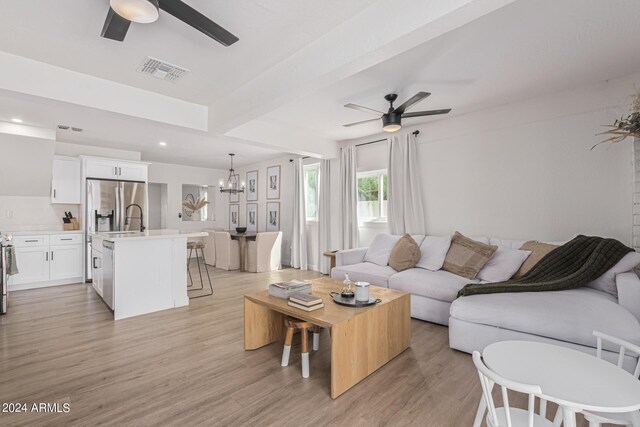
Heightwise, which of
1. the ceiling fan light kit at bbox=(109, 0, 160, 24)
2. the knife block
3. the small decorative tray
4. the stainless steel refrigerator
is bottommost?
the small decorative tray

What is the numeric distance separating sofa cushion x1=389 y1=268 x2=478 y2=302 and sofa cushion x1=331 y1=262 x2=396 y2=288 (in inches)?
4.7

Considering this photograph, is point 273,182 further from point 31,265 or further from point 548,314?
point 548,314

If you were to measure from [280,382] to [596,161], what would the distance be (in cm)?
389

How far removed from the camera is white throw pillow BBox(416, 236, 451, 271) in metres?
3.75

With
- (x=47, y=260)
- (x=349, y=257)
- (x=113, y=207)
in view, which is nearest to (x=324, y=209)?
(x=349, y=257)

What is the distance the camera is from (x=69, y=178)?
211 inches

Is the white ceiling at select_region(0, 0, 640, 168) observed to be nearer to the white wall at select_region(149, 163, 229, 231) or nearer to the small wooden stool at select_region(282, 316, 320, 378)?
the small wooden stool at select_region(282, 316, 320, 378)

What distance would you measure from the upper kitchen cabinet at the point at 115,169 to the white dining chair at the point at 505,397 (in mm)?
6479

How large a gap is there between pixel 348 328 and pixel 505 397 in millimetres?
1107

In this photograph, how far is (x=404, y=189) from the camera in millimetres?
4715

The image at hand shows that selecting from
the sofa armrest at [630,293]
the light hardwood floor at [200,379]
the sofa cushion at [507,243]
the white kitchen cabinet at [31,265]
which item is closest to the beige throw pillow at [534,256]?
the sofa cushion at [507,243]

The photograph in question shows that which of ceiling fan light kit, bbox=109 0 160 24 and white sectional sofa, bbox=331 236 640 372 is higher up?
ceiling fan light kit, bbox=109 0 160 24

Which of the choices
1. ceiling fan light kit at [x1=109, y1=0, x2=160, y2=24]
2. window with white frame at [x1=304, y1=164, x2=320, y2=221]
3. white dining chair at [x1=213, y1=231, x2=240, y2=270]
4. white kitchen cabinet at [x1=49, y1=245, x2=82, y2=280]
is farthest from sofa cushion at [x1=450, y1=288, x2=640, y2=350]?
white kitchen cabinet at [x1=49, y1=245, x2=82, y2=280]

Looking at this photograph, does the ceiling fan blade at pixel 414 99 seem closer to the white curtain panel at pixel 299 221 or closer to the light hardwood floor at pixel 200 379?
the light hardwood floor at pixel 200 379
